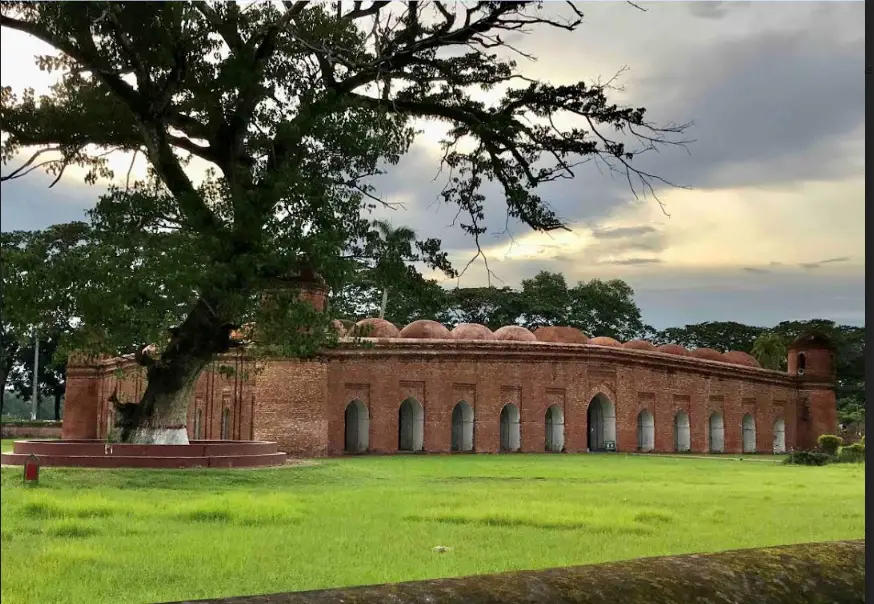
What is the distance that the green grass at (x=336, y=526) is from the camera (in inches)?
187

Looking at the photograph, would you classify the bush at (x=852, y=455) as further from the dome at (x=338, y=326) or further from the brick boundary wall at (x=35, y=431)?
the brick boundary wall at (x=35, y=431)

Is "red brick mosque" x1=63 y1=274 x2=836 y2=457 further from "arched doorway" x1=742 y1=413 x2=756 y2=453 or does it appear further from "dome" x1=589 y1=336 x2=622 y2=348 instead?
"arched doorway" x1=742 y1=413 x2=756 y2=453

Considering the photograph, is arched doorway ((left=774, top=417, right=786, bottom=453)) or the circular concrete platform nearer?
the circular concrete platform

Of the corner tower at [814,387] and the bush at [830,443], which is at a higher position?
the corner tower at [814,387]

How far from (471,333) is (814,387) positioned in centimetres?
1336

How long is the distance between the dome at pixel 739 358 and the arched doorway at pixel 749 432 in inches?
65.8

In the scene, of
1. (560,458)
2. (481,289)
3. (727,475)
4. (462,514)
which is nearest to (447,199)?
(462,514)

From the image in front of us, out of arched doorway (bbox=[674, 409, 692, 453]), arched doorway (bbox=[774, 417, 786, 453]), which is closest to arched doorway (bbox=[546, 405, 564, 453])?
arched doorway (bbox=[674, 409, 692, 453])

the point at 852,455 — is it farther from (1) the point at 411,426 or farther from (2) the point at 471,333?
(1) the point at 411,426

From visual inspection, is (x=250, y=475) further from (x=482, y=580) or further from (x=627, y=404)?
(x=627, y=404)

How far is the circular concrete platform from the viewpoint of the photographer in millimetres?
11602

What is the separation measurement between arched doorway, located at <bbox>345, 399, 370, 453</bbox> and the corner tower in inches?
619

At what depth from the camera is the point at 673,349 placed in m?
25.9

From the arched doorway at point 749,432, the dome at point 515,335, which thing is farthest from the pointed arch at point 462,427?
the arched doorway at point 749,432
